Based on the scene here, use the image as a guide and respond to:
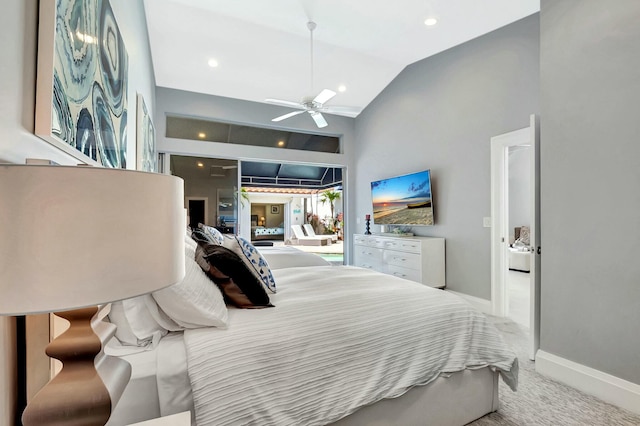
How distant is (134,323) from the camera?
1.24 m

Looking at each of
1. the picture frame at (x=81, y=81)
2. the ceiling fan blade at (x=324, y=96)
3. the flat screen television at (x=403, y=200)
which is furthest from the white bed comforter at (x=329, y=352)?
the flat screen television at (x=403, y=200)

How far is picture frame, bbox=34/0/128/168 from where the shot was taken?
3.07 feet

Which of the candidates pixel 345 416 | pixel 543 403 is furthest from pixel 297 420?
pixel 543 403

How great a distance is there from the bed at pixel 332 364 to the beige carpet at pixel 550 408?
0.11m

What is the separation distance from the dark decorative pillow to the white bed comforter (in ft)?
0.22

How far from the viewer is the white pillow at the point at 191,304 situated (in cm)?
122

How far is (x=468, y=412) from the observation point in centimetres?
163

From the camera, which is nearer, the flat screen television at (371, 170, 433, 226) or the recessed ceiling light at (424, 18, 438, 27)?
the recessed ceiling light at (424, 18, 438, 27)

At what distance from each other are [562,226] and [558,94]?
94cm

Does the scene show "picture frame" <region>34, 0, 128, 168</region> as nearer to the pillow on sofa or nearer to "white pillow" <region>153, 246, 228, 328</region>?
"white pillow" <region>153, 246, 228, 328</region>

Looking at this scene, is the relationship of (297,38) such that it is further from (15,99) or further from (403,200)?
(15,99)

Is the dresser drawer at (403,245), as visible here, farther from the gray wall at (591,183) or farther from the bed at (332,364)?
the bed at (332,364)

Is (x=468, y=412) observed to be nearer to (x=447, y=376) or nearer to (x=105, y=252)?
(x=447, y=376)

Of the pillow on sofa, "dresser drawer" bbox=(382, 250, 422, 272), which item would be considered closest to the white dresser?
"dresser drawer" bbox=(382, 250, 422, 272)
